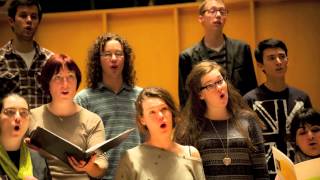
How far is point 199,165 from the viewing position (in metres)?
2.50

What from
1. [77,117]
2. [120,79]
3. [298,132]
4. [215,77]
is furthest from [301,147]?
[77,117]

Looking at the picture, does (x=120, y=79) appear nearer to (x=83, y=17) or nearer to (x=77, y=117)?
(x=77, y=117)

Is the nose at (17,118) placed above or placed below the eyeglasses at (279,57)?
below

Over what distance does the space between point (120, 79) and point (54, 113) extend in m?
0.63

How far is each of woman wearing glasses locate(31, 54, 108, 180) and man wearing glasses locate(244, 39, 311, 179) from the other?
4.02ft

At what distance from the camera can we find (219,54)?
3.73 m

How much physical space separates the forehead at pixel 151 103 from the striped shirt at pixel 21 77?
1045mm

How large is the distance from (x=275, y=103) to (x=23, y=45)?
1.76 m

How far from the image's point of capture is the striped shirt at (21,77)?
3377 millimetres

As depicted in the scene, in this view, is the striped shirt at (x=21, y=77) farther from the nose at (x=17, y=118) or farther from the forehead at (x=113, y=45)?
the nose at (x=17, y=118)

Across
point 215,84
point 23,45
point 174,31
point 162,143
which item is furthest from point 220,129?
point 174,31

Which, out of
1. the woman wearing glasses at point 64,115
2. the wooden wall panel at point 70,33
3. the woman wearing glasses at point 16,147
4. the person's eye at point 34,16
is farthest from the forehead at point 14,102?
the wooden wall panel at point 70,33

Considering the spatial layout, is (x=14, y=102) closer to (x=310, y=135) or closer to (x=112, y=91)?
(x=112, y=91)

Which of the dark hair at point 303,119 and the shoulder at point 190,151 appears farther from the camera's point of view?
the dark hair at point 303,119
